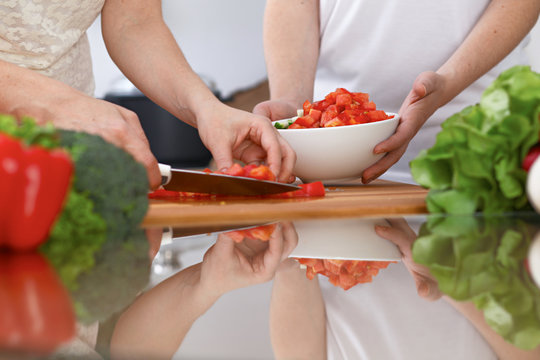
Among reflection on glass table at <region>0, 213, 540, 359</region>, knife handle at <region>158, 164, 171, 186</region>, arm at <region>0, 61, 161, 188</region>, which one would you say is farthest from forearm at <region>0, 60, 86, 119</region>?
reflection on glass table at <region>0, 213, 540, 359</region>

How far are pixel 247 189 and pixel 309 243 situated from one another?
48cm

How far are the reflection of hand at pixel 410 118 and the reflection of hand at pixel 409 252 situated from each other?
540mm

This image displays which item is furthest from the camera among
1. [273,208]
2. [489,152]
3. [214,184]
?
[214,184]

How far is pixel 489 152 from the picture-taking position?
3.47ft

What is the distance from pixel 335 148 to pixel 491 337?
1.02m

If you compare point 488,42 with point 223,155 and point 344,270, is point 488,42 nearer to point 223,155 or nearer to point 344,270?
point 223,155

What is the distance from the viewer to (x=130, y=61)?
5.69ft

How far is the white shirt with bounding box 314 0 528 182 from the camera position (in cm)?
198

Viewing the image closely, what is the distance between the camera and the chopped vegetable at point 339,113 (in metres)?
1.55

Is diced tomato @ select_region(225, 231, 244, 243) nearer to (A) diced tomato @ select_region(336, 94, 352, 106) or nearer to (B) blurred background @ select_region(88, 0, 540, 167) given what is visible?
(A) diced tomato @ select_region(336, 94, 352, 106)

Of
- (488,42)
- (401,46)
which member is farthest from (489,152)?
(401,46)

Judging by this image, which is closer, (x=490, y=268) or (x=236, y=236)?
(x=490, y=268)

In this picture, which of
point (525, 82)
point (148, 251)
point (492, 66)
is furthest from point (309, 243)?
point (492, 66)

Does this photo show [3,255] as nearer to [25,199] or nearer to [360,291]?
[25,199]
